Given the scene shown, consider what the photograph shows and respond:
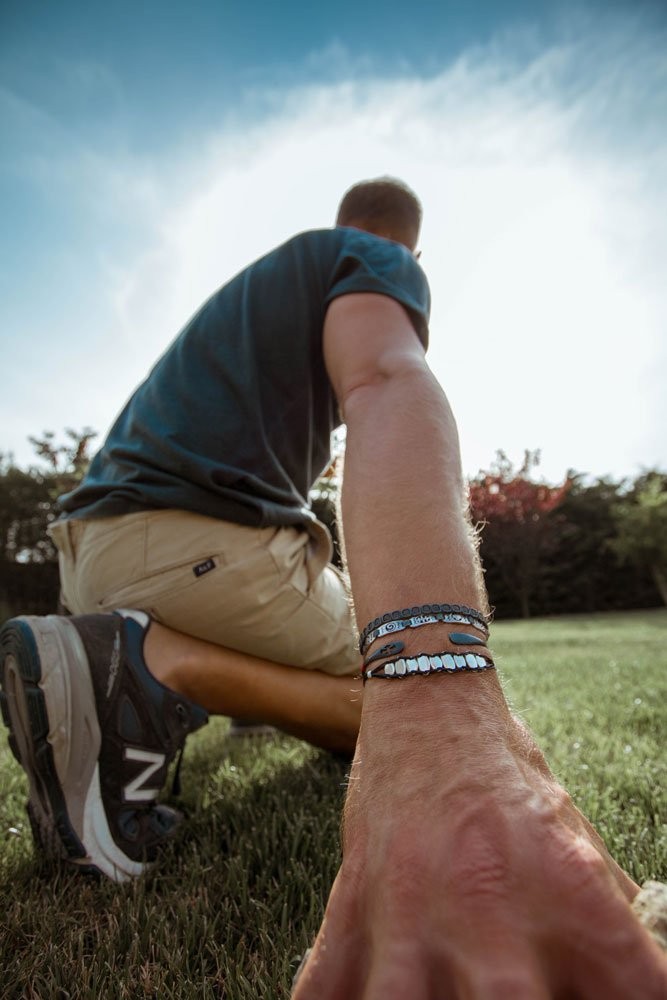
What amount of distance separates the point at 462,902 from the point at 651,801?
1317mm

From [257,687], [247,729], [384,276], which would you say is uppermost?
[384,276]

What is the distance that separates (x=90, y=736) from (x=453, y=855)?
104cm

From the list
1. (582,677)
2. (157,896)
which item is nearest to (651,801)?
(157,896)

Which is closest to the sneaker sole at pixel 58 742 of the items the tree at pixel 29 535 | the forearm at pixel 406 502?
the forearm at pixel 406 502

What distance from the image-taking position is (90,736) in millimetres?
1263

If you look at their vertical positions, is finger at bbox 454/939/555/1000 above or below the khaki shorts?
below

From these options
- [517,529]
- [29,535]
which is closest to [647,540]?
[517,529]

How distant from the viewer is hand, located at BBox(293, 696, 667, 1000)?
40 cm

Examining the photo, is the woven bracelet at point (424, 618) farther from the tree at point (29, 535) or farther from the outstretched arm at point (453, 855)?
the tree at point (29, 535)

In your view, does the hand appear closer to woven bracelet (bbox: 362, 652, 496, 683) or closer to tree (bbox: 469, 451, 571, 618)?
woven bracelet (bbox: 362, 652, 496, 683)

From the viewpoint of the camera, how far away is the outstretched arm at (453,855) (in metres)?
0.41

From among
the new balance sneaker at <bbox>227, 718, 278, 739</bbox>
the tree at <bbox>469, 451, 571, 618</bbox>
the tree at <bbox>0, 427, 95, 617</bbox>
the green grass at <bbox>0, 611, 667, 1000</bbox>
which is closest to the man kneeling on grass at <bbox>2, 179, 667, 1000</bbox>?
the green grass at <bbox>0, 611, 667, 1000</bbox>

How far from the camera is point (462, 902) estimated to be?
1.42ft

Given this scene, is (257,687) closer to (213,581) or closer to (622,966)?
(213,581)
